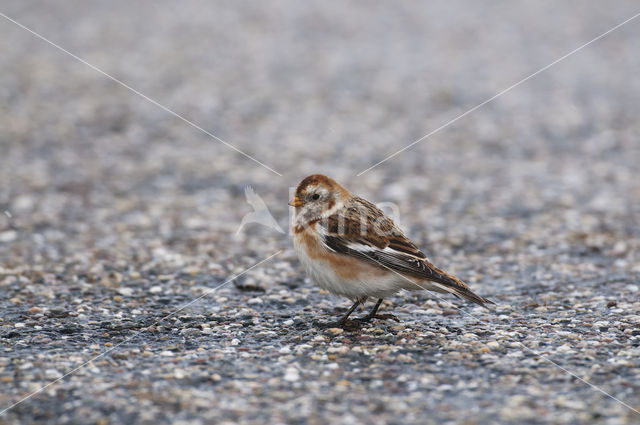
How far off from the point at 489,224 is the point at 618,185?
7.77 feet

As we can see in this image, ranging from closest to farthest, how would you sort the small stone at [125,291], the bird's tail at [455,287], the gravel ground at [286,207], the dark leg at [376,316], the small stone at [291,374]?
the gravel ground at [286,207]
the small stone at [291,374]
the bird's tail at [455,287]
the dark leg at [376,316]
the small stone at [125,291]

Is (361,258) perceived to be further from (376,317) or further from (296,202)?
(296,202)

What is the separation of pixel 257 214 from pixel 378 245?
3.89 meters

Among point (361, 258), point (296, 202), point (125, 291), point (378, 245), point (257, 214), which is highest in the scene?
point (296, 202)

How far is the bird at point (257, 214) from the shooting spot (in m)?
9.09

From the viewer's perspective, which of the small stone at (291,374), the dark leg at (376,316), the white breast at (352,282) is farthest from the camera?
the dark leg at (376,316)

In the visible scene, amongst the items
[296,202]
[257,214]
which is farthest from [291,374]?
[257,214]

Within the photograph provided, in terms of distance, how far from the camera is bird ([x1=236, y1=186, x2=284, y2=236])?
9.09 meters

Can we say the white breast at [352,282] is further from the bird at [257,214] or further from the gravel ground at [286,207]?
the bird at [257,214]

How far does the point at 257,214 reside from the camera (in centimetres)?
949

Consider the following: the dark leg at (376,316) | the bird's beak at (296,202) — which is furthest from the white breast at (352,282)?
the bird's beak at (296,202)

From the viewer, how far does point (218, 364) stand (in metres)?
5.24

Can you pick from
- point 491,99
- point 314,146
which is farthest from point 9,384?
point 491,99

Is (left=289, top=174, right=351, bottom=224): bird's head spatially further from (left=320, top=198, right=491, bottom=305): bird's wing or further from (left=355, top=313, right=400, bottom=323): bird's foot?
(left=355, top=313, right=400, bottom=323): bird's foot
